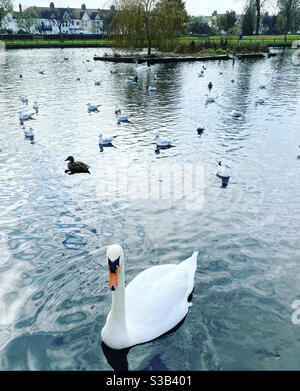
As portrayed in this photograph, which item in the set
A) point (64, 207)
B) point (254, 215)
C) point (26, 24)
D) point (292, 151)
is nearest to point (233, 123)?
point (292, 151)

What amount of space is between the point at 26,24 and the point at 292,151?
371 feet

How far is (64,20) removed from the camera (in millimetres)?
131625

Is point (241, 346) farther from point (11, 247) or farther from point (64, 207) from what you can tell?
point (64, 207)

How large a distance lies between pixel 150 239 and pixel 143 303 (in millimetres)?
2572

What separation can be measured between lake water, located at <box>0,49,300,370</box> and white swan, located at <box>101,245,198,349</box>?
28 centimetres

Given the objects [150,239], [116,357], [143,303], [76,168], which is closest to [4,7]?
[76,168]

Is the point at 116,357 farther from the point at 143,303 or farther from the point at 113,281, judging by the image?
the point at 113,281

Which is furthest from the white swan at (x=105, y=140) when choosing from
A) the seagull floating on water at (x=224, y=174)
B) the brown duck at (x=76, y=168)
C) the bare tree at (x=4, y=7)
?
the bare tree at (x=4, y=7)

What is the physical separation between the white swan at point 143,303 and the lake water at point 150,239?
0.92 feet

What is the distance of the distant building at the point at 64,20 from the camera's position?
130 metres

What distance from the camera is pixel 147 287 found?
5070mm

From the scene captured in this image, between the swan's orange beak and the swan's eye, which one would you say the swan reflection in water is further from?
the swan's eye

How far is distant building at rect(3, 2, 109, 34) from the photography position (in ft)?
428

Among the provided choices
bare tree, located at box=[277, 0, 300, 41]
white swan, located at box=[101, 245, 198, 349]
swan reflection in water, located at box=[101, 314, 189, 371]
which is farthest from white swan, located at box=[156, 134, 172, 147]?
bare tree, located at box=[277, 0, 300, 41]
